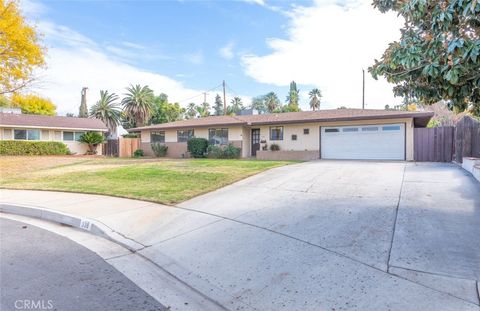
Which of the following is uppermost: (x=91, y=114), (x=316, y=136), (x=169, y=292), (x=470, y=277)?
(x=91, y=114)

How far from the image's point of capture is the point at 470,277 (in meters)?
3.32

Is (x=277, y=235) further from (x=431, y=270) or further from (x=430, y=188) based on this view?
(x=430, y=188)

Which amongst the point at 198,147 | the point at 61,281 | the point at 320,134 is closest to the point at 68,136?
the point at 198,147

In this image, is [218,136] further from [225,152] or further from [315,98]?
[315,98]

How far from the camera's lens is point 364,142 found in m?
17.4

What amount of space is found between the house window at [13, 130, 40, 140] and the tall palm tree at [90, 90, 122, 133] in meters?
14.2

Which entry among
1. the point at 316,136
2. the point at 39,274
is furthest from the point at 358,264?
the point at 316,136

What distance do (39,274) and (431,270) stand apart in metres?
4.85

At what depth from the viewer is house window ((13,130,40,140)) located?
26.8 meters

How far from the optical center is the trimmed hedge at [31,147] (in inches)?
978

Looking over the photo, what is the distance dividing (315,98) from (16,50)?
42.5m

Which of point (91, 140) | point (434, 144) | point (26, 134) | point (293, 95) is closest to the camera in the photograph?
point (434, 144)

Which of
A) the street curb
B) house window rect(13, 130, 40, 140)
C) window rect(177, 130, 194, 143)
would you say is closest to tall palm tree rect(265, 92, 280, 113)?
window rect(177, 130, 194, 143)

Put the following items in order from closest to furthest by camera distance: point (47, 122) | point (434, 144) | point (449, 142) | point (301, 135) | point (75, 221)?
point (75, 221) → point (449, 142) → point (434, 144) → point (301, 135) → point (47, 122)
